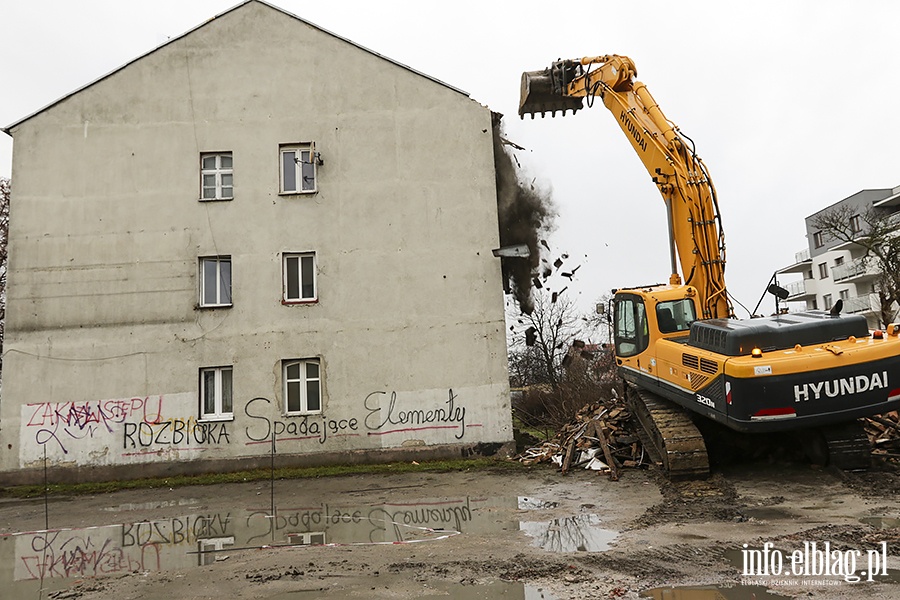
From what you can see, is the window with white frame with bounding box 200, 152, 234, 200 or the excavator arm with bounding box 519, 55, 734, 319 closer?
the excavator arm with bounding box 519, 55, 734, 319

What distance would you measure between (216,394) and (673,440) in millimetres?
10216

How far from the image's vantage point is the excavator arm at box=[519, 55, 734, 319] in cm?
1074

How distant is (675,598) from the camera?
5047 mm

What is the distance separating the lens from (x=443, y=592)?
5.52 m

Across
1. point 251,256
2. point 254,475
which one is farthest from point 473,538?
point 251,256

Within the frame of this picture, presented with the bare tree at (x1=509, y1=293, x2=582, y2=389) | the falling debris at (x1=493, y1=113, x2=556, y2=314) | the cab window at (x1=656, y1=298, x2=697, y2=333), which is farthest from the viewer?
the bare tree at (x1=509, y1=293, x2=582, y2=389)

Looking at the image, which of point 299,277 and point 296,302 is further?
point 299,277

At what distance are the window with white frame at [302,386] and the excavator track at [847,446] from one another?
10073 mm

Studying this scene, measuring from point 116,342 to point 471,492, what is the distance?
926 cm

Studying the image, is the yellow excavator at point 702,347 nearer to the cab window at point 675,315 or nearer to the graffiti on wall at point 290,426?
the cab window at point 675,315

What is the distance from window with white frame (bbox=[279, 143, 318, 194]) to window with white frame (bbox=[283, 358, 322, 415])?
13.9ft

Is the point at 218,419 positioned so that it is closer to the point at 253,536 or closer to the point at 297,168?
the point at 297,168

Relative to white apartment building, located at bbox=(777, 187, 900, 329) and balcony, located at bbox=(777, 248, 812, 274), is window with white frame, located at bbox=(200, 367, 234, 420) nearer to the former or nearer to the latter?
white apartment building, located at bbox=(777, 187, 900, 329)

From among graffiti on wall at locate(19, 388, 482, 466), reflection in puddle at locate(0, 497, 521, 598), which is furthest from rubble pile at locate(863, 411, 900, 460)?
graffiti on wall at locate(19, 388, 482, 466)
